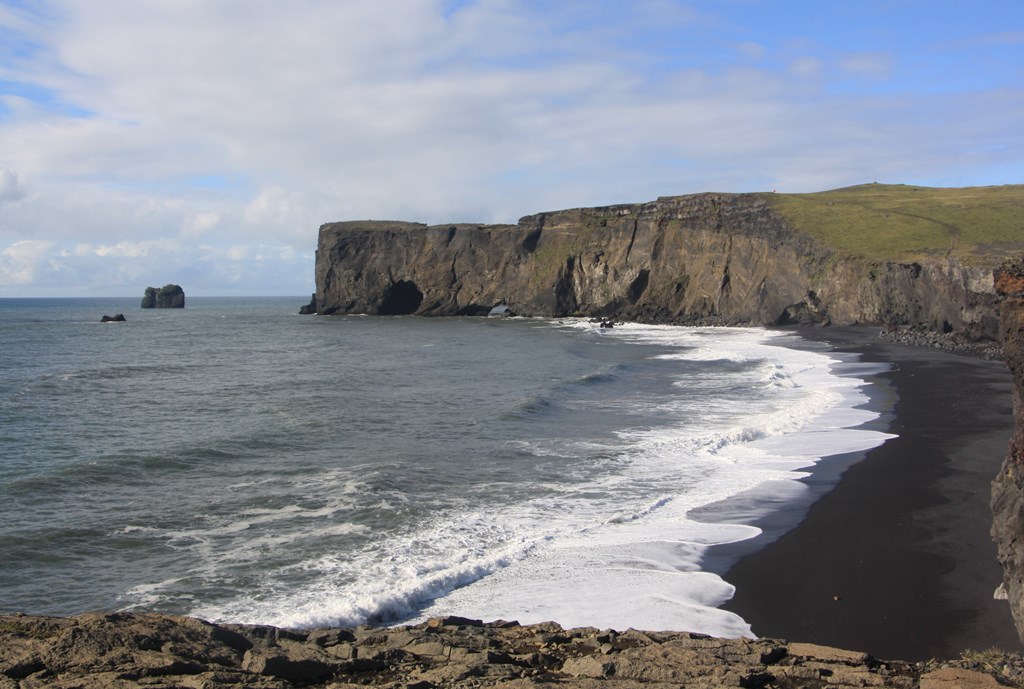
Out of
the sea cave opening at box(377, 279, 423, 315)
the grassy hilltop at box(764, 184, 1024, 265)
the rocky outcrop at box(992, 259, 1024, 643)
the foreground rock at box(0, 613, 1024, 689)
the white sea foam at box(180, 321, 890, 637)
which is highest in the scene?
the grassy hilltop at box(764, 184, 1024, 265)

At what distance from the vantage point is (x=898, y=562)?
45.7ft

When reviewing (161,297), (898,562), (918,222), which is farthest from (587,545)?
(161,297)

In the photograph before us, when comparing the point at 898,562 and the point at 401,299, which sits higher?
the point at 401,299

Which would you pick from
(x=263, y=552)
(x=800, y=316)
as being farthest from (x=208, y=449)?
(x=800, y=316)

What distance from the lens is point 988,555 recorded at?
45.2 ft

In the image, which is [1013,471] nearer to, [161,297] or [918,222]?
[918,222]

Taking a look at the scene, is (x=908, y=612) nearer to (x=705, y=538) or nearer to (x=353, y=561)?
(x=705, y=538)

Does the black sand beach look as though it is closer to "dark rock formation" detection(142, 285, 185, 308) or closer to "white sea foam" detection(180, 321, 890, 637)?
"white sea foam" detection(180, 321, 890, 637)

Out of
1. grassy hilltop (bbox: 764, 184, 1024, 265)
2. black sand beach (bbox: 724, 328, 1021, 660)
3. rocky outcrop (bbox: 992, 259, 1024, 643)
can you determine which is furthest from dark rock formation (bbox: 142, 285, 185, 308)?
rocky outcrop (bbox: 992, 259, 1024, 643)

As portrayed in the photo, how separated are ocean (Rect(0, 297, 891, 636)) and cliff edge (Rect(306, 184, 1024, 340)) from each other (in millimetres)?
19642

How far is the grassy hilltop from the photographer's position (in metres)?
60.7

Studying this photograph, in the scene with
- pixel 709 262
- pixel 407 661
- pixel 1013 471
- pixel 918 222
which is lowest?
pixel 407 661

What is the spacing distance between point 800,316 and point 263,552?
2679 inches

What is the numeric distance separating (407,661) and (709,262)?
265ft
